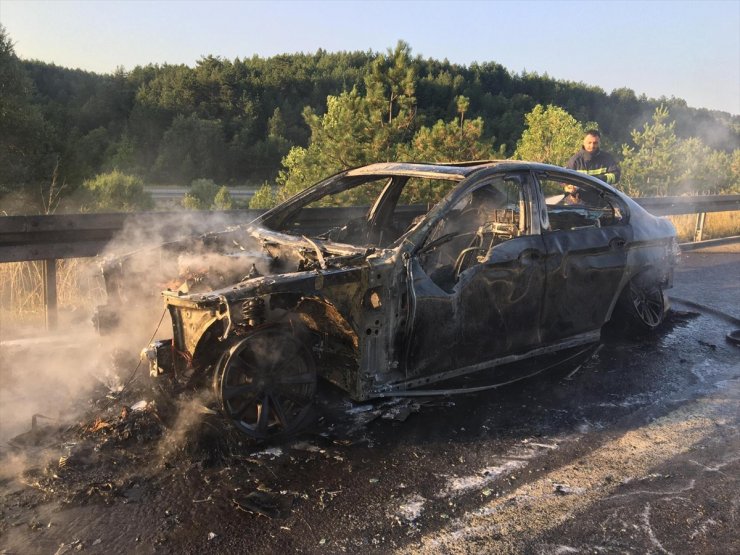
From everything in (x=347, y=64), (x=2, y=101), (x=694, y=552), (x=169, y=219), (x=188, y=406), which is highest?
(x=347, y=64)

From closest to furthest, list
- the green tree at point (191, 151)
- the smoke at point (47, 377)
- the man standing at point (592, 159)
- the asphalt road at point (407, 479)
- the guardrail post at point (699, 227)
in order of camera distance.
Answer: the asphalt road at point (407, 479)
the smoke at point (47, 377)
the man standing at point (592, 159)
the guardrail post at point (699, 227)
the green tree at point (191, 151)

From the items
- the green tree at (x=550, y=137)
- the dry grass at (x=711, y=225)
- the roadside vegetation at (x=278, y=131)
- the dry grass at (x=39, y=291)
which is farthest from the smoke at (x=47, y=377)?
the green tree at (x=550, y=137)

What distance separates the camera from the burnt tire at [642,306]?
594 cm

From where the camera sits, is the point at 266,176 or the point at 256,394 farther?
the point at 266,176

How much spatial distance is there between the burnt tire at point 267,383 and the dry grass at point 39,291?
3085mm

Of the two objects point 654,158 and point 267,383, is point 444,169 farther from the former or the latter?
point 654,158

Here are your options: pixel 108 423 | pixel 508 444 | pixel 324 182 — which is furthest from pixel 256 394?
pixel 324 182

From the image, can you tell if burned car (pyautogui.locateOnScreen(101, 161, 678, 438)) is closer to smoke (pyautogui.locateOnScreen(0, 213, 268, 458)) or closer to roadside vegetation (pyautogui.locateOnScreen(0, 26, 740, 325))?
smoke (pyautogui.locateOnScreen(0, 213, 268, 458))

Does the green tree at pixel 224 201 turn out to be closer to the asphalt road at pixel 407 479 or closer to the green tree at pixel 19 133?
the green tree at pixel 19 133

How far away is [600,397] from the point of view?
4695 mm

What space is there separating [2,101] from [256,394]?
929 inches

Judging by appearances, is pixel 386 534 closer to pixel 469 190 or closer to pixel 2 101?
pixel 469 190

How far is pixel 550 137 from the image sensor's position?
778 inches

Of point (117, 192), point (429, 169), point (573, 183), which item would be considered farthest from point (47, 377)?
point (117, 192)
